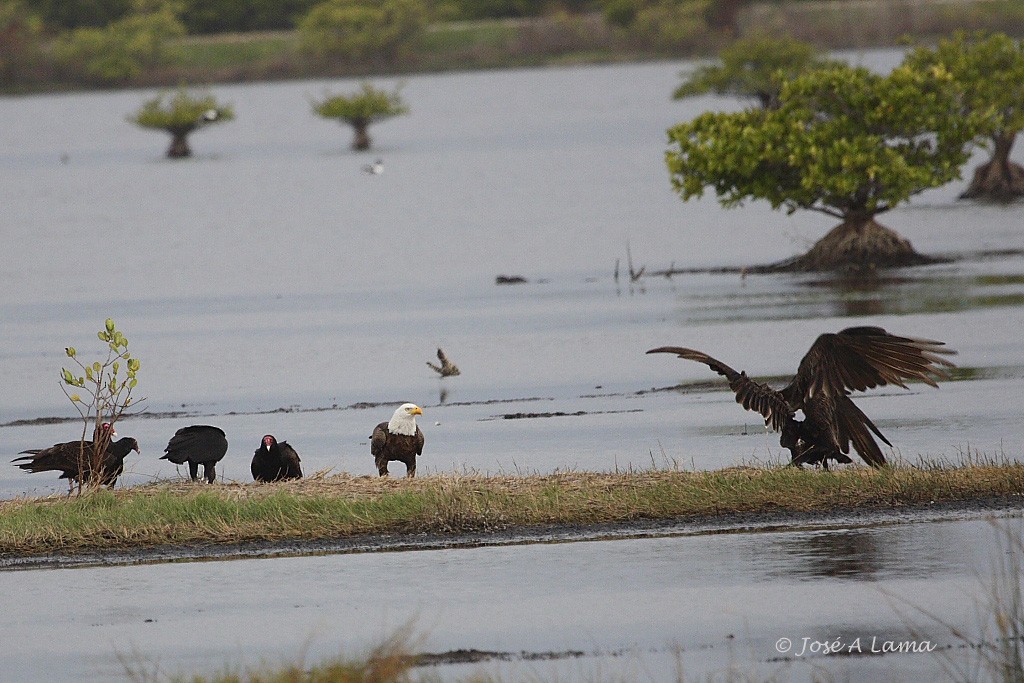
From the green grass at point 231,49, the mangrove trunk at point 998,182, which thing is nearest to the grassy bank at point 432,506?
the mangrove trunk at point 998,182

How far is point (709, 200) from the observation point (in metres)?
69.5

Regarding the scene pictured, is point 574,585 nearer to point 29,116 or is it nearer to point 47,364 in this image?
point 47,364

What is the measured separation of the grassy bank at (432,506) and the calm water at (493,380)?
547 mm

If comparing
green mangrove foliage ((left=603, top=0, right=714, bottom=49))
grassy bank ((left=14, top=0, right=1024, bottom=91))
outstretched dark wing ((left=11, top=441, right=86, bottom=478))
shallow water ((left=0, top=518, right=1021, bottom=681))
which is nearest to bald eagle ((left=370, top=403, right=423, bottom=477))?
shallow water ((left=0, top=518, right=1021, bottom=681))

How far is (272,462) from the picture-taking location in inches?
612

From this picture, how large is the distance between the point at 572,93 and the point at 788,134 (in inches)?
5371

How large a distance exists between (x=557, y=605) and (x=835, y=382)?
11.1 ft

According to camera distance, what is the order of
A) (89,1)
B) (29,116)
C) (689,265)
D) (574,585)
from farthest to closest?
(29,116) < (89,1) < (689,265) < (574,585)

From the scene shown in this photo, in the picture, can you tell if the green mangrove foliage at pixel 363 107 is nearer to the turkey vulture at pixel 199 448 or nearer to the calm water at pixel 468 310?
the calm water at pixel 468 310

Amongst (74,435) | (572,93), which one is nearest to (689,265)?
(74,435)

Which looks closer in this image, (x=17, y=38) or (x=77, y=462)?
(x=77, y=462)

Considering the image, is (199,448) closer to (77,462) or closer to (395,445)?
(77,462)

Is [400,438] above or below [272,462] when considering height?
above

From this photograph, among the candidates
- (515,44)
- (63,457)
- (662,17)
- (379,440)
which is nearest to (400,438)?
(379,440)
